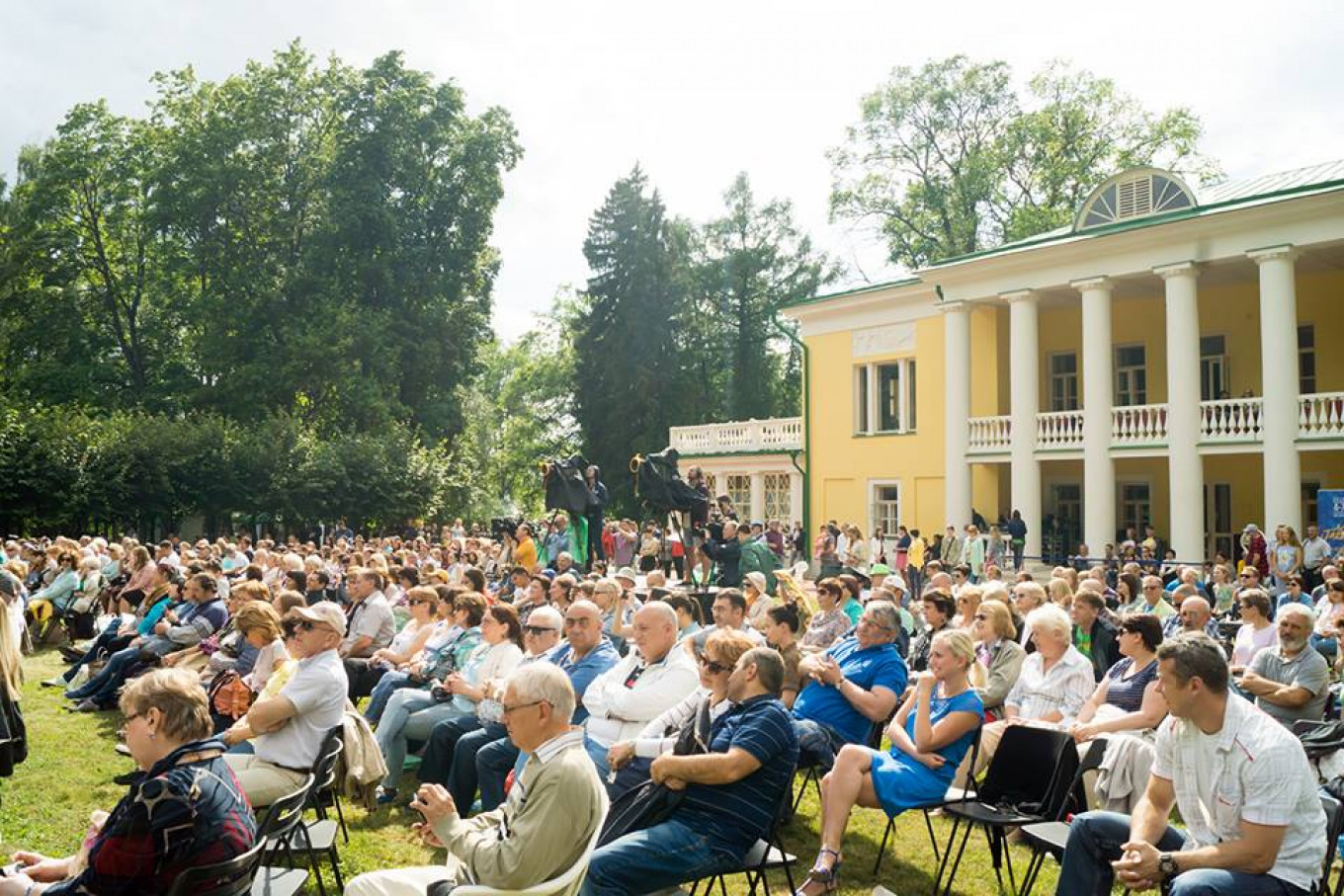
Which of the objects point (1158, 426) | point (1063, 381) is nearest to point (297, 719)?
point (1158, 426)

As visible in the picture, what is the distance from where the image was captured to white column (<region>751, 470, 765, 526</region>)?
102 ft

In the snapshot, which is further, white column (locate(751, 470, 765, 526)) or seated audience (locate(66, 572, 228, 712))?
white column (locate(751, 470, 765, 526))

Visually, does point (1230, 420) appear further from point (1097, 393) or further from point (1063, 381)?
point (1063, 381)

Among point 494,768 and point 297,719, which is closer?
point 297,719

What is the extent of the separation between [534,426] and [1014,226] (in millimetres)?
26091

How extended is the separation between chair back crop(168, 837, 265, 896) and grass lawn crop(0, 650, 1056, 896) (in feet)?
7.20

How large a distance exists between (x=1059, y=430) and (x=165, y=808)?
75.2 feet

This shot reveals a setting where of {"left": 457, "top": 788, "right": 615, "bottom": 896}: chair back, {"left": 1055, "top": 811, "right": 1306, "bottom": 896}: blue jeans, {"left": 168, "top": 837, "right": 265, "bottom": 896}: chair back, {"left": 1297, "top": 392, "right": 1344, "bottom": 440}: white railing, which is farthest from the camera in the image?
{"left": 1297, "top": 392, "right": 1344, "bottom": 440}: white railing

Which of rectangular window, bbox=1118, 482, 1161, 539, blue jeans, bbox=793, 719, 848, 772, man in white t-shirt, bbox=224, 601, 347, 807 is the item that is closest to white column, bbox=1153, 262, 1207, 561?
A: rectangular window, bbox=1118, 482, 1161, 539

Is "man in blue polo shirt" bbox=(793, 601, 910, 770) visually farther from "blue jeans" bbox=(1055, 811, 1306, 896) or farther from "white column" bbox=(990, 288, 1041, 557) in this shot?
"white column" bbox=(990, 288, 1041, 557)

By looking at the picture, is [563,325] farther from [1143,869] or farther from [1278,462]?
[1143,869]

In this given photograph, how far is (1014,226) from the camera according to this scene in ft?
128

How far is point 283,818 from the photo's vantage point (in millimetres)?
4344

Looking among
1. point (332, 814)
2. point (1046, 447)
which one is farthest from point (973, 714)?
point (1046, 447)
